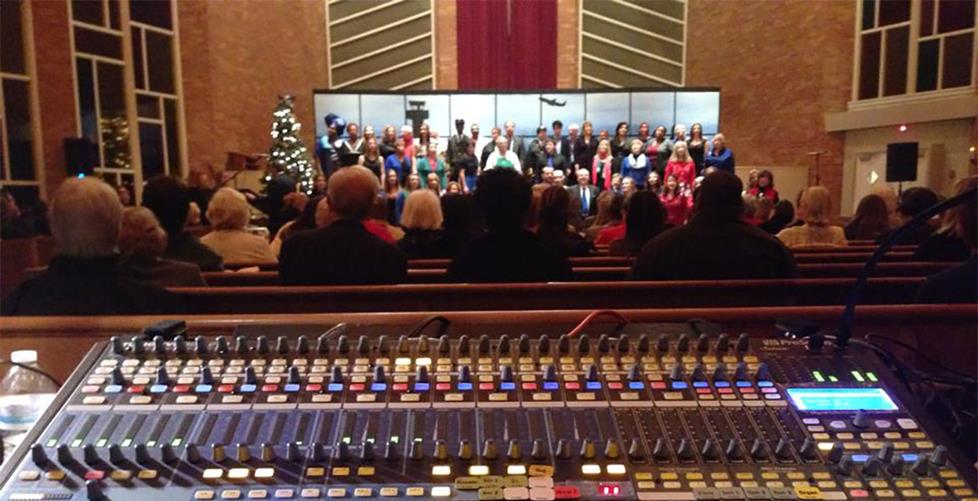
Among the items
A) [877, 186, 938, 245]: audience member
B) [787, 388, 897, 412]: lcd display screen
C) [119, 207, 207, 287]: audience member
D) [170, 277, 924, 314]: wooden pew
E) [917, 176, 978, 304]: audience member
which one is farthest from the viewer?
[877, 186, 938, 245]: audience member

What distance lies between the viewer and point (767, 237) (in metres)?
2.73

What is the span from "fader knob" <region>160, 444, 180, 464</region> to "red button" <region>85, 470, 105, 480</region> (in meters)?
0.06

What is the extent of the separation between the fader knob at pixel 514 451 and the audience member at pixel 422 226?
2.95 m

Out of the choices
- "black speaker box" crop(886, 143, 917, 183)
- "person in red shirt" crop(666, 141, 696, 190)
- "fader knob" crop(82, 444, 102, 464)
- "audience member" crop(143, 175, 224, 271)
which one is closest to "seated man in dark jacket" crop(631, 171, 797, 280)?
"audience member" crop(143, 175, 224, 271)

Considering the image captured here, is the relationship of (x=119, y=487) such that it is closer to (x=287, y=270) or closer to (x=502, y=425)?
(x=502, y=425)

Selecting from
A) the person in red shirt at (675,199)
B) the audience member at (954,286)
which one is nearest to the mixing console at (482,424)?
the audience member at (954,286)

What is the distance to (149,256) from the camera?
2.75m

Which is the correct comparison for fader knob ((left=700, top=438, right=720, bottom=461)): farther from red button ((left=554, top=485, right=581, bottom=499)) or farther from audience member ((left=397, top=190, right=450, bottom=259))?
audience member ((left=397, top=190, right=450, bottom=259))

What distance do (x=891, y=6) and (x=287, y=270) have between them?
11609mm

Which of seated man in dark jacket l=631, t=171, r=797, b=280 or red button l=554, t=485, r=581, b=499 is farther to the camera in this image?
seated man in dark jacket l=631, t=171, r=797, b=280

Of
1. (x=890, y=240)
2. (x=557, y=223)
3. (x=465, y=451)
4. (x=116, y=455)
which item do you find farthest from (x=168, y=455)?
(x=557, y=223)

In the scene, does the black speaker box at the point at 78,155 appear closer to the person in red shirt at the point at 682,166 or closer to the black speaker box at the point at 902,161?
the person in red shirt at the point at 682,166

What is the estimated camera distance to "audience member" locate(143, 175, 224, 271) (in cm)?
327

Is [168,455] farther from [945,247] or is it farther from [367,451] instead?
[945,247]
